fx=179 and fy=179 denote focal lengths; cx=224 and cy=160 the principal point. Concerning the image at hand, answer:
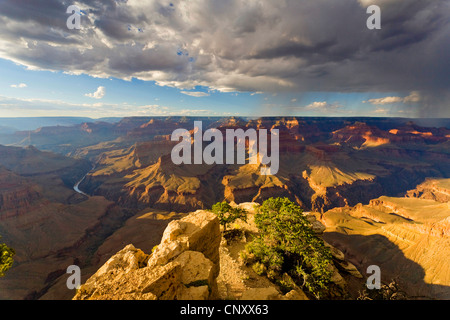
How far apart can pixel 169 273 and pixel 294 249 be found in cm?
1304

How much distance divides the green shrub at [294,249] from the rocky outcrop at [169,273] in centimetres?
684

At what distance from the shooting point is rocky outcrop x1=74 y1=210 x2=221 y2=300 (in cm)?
883

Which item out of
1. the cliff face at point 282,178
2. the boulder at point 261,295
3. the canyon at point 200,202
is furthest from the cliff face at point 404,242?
the boulder at point 261,295

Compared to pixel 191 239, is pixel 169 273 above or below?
above

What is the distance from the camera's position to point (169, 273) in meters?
9.70

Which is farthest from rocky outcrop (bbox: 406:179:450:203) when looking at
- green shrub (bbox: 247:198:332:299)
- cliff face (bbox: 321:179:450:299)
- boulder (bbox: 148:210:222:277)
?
boulder (bbox: 148:210:222:277)

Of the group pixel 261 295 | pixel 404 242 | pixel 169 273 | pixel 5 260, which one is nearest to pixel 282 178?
pixel 404 242

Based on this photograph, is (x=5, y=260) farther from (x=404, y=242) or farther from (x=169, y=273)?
(x=404, y=242)

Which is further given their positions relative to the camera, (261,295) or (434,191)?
(434,191)

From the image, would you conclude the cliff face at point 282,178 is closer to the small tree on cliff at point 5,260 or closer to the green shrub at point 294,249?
the green shrub at point 294,249

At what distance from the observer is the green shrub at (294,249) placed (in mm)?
17516

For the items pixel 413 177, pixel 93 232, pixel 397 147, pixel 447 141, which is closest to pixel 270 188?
pixel 93 232
